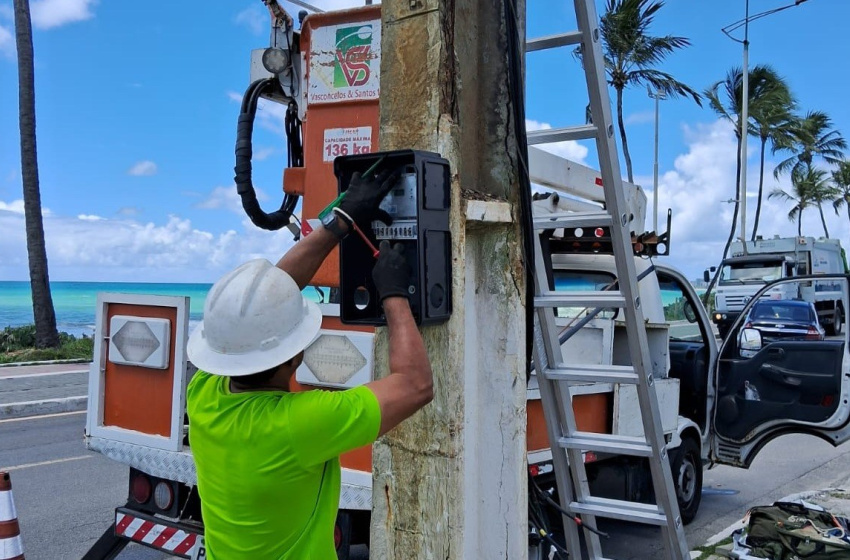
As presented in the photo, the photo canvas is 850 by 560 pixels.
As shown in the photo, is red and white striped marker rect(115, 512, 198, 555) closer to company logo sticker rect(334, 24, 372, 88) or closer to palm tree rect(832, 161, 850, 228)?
company logo sticker rect(334, 24, 372, 88)

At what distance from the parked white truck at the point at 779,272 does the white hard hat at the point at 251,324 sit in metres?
22.9

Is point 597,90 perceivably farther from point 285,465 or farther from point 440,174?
point 285,465

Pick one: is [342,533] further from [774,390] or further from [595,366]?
[774,390]

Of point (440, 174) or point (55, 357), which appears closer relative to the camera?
point (440, 174)

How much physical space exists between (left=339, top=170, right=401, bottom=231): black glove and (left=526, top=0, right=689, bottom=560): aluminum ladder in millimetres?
885

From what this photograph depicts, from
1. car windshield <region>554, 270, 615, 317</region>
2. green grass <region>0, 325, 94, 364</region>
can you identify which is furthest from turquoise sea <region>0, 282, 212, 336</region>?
car windshield <region>554, 270, 615, 317</region>

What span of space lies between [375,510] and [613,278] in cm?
417

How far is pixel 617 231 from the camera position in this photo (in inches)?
113

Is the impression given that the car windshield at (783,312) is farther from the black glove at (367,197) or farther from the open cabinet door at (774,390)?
the black glove at (367,197)

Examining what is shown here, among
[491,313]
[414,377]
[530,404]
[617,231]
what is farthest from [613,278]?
[414,377]

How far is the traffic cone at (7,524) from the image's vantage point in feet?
11.8

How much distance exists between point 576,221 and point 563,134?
333mm

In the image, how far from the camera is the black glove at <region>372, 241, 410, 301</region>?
74.4 inches

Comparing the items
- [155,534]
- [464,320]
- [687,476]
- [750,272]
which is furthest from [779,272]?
[464,320]
